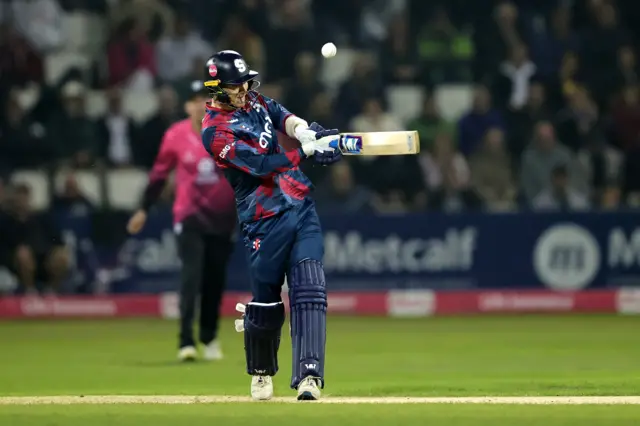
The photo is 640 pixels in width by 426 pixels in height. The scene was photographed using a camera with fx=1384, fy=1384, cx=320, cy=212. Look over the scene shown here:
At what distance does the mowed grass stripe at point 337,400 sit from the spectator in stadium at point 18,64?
9863 millimetres

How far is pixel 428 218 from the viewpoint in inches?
586

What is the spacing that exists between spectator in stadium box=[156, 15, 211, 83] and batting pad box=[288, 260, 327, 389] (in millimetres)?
10013

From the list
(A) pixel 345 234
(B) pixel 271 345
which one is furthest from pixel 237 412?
(A) pixel 345 234

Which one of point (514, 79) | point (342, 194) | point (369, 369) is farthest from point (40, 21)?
point (369, 369)

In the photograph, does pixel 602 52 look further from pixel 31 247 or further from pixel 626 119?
pixel 31 247

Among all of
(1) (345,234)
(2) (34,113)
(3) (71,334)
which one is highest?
(2) (34,113)

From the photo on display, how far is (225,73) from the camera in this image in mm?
7426

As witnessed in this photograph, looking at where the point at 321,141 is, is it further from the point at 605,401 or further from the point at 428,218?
the point at 428,218

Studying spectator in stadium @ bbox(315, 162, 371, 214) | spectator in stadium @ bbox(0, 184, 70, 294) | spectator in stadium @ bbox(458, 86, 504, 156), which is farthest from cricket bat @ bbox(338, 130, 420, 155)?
spectator in stadium @ bbox(458, 86, 504, 156)

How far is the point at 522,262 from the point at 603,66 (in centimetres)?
318

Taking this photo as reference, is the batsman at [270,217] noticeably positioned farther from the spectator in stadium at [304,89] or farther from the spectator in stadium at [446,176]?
the spectator in stadium at [304,89]

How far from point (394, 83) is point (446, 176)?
1.68m

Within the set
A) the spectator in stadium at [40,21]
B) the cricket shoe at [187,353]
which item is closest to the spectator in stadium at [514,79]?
the spectator in stadium at [40,21]

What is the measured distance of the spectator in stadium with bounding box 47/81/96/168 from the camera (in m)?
16.2
